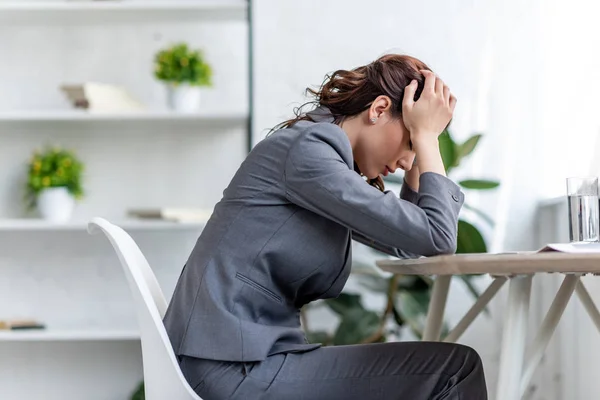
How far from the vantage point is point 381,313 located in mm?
2750

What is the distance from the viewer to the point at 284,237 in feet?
4.26

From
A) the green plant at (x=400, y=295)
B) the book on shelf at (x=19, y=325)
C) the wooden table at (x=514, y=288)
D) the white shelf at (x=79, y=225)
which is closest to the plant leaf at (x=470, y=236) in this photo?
the green plant at (x=400, y=295)

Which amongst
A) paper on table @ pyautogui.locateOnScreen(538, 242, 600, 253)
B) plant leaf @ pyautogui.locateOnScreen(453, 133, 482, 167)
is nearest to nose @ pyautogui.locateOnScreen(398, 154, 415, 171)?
paper on table @ pyautogui.locateOnScreen(538, 242, 600, 253)

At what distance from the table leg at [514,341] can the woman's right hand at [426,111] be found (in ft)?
0.89

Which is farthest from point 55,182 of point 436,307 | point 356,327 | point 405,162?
point 405,162

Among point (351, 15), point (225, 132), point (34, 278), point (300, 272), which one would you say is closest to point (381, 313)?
point (225, 132)

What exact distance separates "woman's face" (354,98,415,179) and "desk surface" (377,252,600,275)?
7.7 inches

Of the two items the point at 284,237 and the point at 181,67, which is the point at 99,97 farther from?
the point at 284,237

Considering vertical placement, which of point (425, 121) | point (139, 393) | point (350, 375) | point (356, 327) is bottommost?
point (139, 393)

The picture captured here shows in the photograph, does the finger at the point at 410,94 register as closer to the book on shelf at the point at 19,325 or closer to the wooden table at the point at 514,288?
the wooden table at the point at 514,288

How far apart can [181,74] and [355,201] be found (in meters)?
1.64

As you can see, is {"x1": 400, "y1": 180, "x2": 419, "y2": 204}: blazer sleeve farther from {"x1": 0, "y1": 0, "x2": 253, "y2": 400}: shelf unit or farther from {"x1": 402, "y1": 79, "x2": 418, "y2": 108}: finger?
{"x1": 0, "y1": 0, "x2": 253, "y2": 400}: shelf unit

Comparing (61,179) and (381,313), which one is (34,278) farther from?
(381,313)

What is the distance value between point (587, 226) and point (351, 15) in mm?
1681
